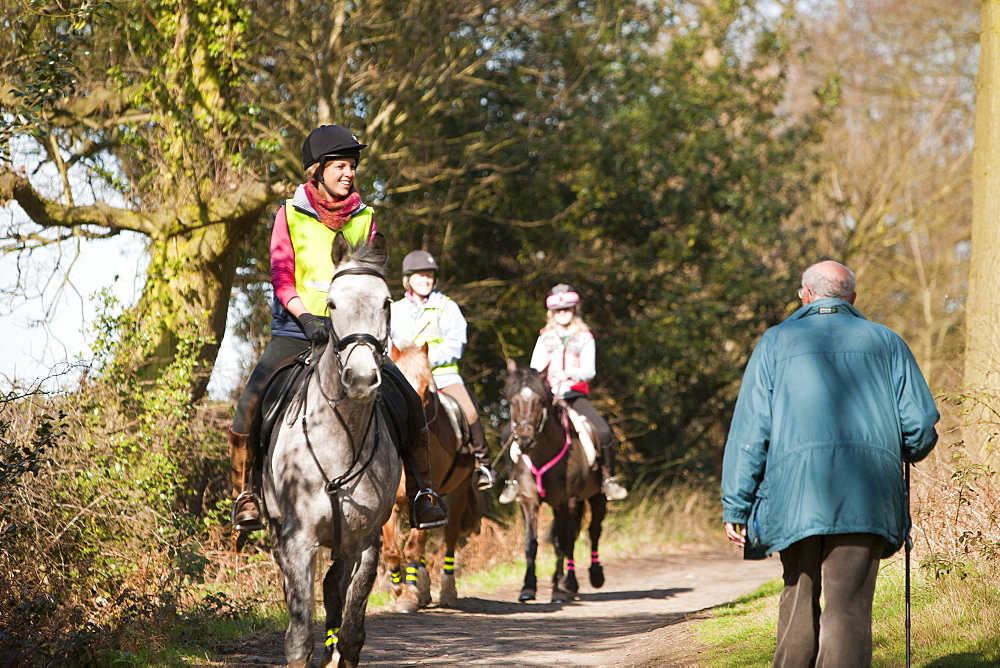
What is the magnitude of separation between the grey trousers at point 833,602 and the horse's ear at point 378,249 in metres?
2.68

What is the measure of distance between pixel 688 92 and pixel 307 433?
55.9 feet

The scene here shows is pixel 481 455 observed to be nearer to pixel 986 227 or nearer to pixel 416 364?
pixel 416 364

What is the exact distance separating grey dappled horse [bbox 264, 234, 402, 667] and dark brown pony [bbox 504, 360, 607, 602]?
5210 mm

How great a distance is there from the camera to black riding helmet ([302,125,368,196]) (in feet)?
21.5

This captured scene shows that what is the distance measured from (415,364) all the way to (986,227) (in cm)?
565

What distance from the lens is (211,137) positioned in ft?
39.9

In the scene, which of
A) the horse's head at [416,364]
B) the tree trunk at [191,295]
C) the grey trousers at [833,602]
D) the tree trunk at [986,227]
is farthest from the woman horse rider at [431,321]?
the grey trousers at [833,602]

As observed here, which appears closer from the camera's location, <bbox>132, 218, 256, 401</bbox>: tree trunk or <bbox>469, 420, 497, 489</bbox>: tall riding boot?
<bbox>469, 420, 497, 489</bbox>: tall riding boot

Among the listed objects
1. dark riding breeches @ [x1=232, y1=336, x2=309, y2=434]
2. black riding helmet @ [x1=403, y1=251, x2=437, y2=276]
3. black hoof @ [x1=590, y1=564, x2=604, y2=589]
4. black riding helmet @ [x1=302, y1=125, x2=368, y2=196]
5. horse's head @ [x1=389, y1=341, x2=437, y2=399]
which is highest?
black riding helmet @ [x1=403, y1=251, x2=437, y2=276]

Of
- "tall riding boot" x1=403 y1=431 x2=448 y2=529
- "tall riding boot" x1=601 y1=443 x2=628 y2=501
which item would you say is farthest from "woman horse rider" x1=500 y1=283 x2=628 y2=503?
"tall riding boot" x1=403 y1=431 x2=448 y2=529

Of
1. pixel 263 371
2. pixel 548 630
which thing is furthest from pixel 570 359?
pixel 263 371

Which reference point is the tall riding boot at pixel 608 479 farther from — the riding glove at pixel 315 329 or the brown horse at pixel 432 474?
the riding glove at pixel 315 329

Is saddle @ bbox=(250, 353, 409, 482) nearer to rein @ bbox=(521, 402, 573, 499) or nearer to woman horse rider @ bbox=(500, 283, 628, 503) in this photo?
rein @ bbox=(521, 402, 573, 499)

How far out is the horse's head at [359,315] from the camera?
538cm
